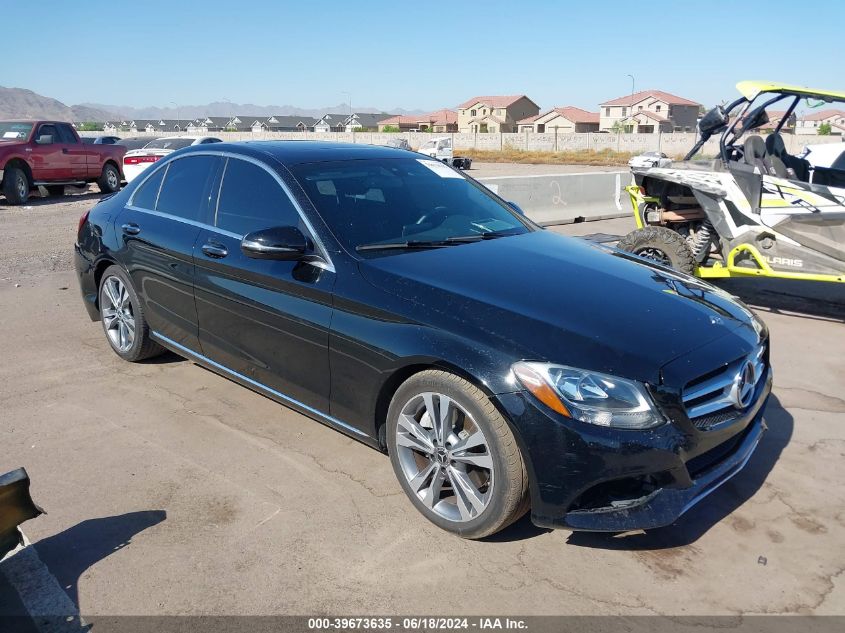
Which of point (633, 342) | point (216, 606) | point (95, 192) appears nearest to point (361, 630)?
point (216, 606)

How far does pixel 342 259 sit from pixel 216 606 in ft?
5.56

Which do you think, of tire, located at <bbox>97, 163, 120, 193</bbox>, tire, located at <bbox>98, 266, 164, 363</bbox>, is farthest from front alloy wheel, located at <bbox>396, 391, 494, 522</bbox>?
tire, located at <bbox>97, 163, 120, 193</bbox>

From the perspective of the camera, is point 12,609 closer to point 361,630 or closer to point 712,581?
point 361,630

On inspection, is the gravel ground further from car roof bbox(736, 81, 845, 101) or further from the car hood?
car roof bbox(736, 81, 845, 101)

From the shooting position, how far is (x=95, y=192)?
65.6 feet

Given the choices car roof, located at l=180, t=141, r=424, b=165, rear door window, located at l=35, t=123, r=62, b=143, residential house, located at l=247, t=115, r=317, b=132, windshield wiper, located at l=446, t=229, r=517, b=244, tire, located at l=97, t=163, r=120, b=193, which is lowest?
tire, located at l=97, t=163, r=120, b=193

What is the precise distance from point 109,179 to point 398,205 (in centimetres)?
1650

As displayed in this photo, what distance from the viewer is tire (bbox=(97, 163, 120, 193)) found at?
1814 centimetres

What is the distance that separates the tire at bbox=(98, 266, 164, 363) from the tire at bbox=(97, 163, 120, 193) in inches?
556

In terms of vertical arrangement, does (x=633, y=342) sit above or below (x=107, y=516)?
above

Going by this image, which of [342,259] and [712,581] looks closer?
[712,581]

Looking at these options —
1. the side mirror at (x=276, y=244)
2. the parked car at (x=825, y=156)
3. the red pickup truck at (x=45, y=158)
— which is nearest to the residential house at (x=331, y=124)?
the red pickup truck at (x=45, y=158)

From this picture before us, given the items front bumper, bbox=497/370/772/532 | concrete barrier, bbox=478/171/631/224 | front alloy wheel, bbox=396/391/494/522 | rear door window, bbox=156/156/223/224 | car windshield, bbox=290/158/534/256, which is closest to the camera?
front bumper, bbox=497/370/772/532

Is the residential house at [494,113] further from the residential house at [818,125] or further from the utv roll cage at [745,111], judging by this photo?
the utv roll cage at [745,111]
